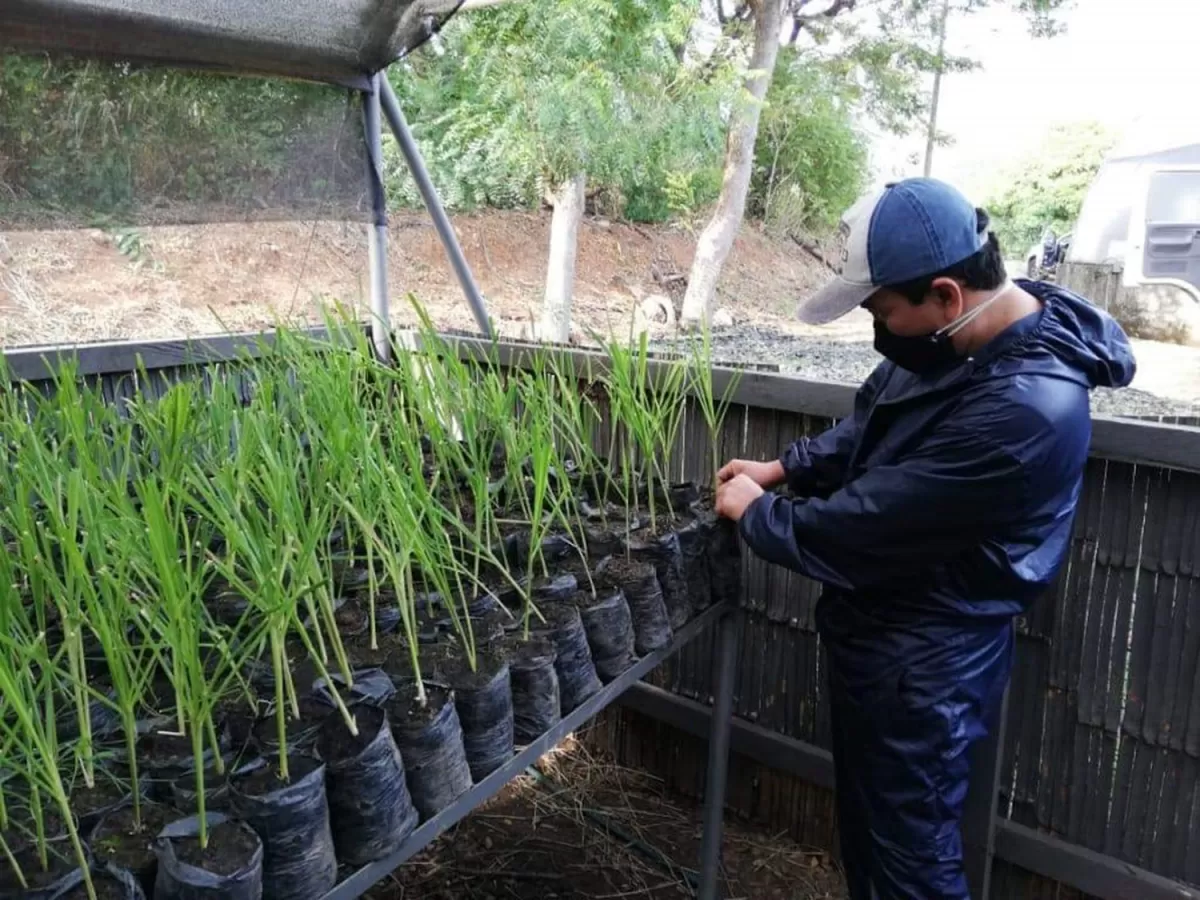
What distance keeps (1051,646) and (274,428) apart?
1528 millimetres

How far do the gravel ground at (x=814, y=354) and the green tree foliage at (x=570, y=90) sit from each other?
1.62 meters

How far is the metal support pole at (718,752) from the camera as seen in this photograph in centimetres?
176

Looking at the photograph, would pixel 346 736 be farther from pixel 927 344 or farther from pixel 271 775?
pixel 927 344

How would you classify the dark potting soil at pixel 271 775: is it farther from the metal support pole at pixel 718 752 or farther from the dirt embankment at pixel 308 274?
the dirt embankment at pixel 308 274

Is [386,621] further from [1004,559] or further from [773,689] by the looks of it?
[773,689]

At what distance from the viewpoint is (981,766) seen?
1.83 meters

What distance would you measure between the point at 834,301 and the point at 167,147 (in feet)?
7.23

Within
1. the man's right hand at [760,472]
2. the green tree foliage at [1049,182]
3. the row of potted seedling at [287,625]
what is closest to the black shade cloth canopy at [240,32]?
the row of potted seedling at [287,625]

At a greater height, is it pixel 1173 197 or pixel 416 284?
pixel 1173 197

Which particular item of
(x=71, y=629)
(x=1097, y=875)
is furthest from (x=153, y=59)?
(x=1097, y=875)

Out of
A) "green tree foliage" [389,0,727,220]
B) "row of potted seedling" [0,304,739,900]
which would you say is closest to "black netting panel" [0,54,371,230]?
"row of potted seedling" [0,304,739,900]

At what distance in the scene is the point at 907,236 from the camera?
132cm

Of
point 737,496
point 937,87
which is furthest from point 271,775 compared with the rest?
point 937,87

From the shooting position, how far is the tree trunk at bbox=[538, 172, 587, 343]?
7.10 m
